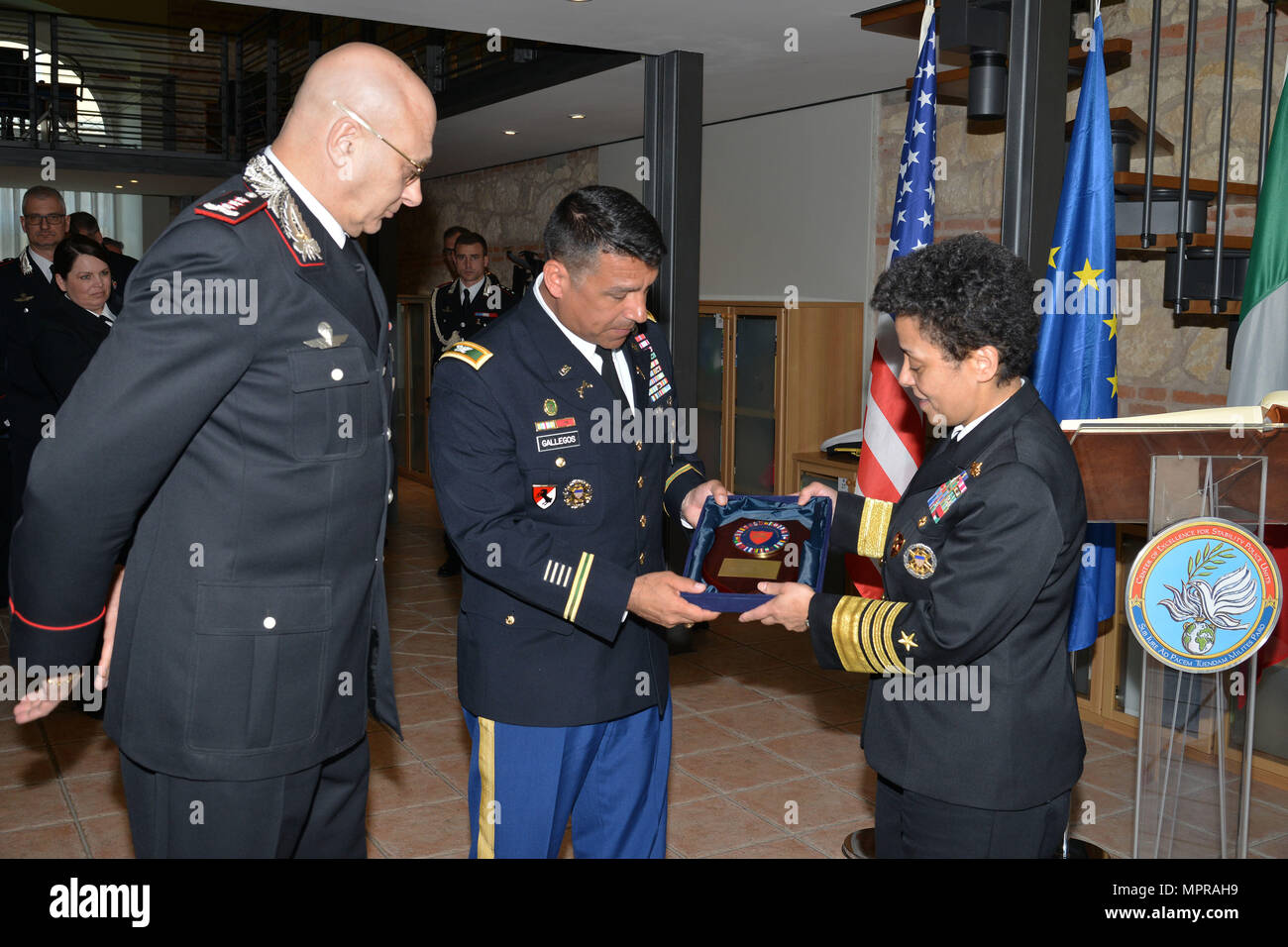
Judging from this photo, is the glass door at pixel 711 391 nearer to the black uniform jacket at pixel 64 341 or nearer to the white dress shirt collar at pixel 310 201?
the black uniform jacket at pixel 64 341

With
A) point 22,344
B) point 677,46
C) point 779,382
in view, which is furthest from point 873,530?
point 22,344

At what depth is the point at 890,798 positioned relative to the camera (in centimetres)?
206

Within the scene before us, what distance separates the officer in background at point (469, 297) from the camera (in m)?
6.90

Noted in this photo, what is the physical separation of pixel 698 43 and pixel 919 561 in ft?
11.0

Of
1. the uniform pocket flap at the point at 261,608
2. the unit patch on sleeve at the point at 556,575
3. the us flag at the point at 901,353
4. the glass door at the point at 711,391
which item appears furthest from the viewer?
the glass door at the point at 711,391

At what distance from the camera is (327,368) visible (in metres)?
1.62

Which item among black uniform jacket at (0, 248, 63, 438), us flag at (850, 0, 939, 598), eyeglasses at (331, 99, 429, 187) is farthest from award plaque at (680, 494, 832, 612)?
black uniform jacket at (0, 248, 63, 438)

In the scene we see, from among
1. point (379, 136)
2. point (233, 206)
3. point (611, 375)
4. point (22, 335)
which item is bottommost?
point (611, 375)

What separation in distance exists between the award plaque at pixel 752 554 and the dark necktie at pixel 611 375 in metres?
0.35

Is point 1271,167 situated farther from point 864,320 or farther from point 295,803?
point 295,803

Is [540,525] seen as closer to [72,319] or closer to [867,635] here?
[867,635]

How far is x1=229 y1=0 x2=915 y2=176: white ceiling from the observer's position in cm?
413

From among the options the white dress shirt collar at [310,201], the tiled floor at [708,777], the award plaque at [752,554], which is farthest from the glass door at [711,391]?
the white dress shirt collar at [310,201]

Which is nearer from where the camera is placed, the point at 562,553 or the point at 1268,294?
the point at 562,553
